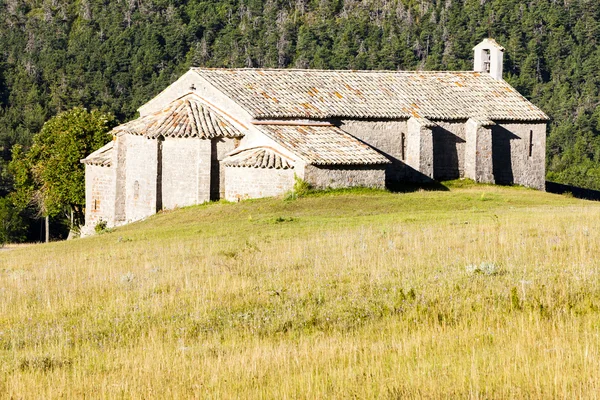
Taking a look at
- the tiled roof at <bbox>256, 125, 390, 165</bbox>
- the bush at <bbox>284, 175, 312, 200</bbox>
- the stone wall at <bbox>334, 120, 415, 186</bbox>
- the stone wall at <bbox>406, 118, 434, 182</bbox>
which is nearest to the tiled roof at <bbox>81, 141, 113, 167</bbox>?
the tiled roof at <bbox>256, 125, 390, 165</bbox>

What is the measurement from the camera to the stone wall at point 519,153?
48812 mm

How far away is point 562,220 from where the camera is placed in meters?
26.8

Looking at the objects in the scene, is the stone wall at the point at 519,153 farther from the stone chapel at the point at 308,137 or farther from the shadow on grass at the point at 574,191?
the shadow on grass at the point at 574,191

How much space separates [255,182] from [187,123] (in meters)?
4.00

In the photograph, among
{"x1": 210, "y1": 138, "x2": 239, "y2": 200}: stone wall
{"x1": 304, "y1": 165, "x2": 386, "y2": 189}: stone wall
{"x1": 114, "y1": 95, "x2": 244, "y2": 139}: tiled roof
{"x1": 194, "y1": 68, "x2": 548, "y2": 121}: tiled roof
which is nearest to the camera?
{"x1": 304, "y1": 165, "x2": 386, "y2": 189}: stone wall

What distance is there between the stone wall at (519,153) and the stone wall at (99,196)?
17285 mm

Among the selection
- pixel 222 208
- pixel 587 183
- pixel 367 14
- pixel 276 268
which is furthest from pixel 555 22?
pixel 276 268

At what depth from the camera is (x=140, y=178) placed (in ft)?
140

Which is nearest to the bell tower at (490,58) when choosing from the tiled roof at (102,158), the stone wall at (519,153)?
the stone wall at (519,153)

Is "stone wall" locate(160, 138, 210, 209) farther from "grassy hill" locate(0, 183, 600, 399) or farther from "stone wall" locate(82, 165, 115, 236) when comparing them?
"grassy hill" locate(0, 183, 600, 399)

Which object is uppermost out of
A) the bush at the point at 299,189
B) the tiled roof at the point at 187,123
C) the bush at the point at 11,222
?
the tiled roof at the point at 187,123

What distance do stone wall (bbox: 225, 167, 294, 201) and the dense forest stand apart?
6909 cm

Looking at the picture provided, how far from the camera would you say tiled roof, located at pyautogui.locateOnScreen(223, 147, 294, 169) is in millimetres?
38000

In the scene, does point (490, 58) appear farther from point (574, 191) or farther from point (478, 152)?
point (574, 191)
